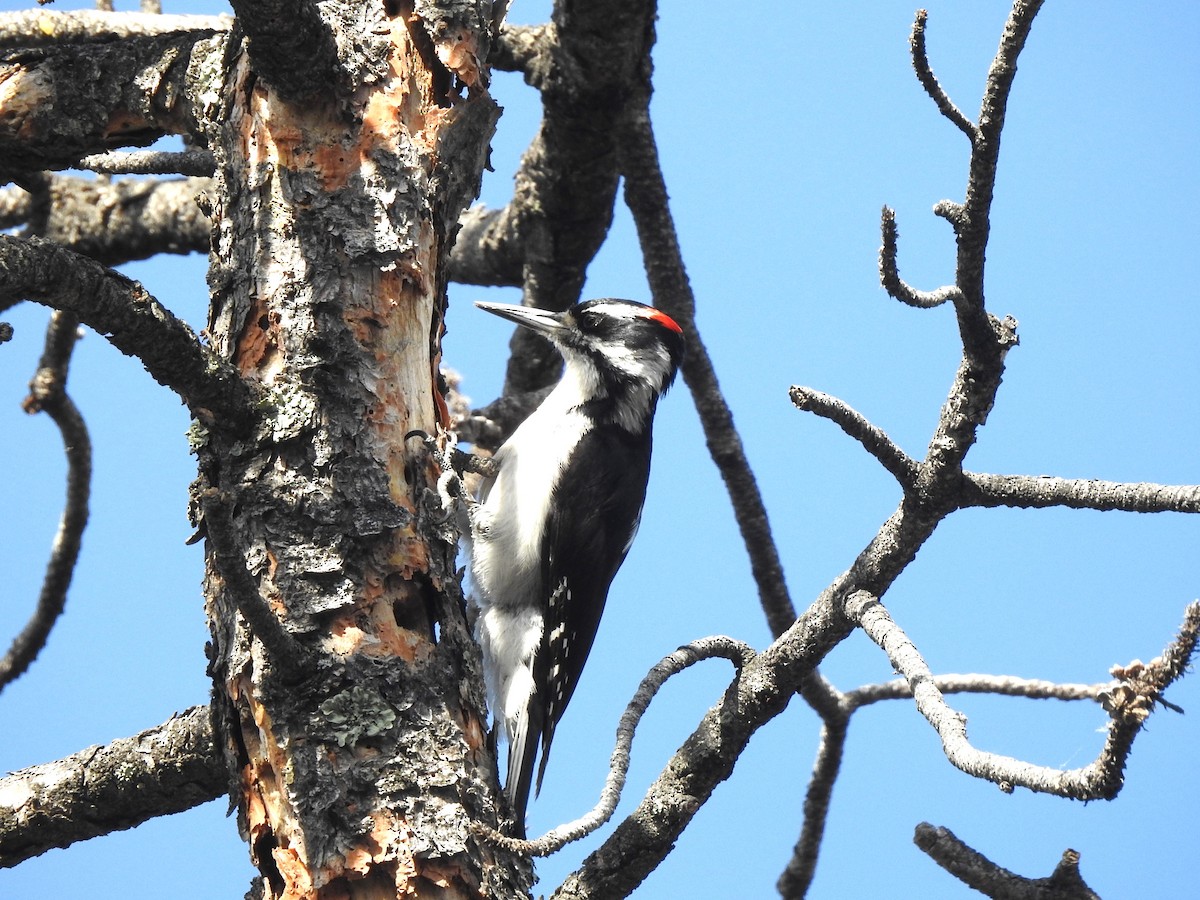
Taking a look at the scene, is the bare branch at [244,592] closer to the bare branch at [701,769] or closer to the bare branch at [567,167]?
the bare branch at [701,769]

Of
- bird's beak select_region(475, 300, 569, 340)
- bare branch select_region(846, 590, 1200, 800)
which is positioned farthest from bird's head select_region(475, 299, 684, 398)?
bare branch select_region(846, 590, 1200, 800)

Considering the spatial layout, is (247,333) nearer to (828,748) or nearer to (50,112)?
(50,112)

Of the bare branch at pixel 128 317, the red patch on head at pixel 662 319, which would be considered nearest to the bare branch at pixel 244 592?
the bare branch at pixel 128 317

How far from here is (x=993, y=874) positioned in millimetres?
1975

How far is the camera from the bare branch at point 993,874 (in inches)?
73.5

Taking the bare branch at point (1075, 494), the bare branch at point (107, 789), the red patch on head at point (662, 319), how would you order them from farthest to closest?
the red patch on head at point (662, 319) → the bare branch at point (107, 789) → the bare branch at point (1075, 494)

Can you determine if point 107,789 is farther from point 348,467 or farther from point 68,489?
point 68,489

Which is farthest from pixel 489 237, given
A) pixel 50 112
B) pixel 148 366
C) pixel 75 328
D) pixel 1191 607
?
pixel 1191 607

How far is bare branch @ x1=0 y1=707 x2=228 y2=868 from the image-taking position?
8.35ft

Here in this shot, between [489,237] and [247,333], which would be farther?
[489,237]

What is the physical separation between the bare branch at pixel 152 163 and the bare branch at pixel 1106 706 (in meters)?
1.98

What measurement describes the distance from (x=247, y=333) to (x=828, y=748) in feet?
6.26

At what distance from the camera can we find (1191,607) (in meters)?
1.32

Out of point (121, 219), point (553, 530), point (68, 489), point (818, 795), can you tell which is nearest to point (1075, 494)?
point (818, 795)
